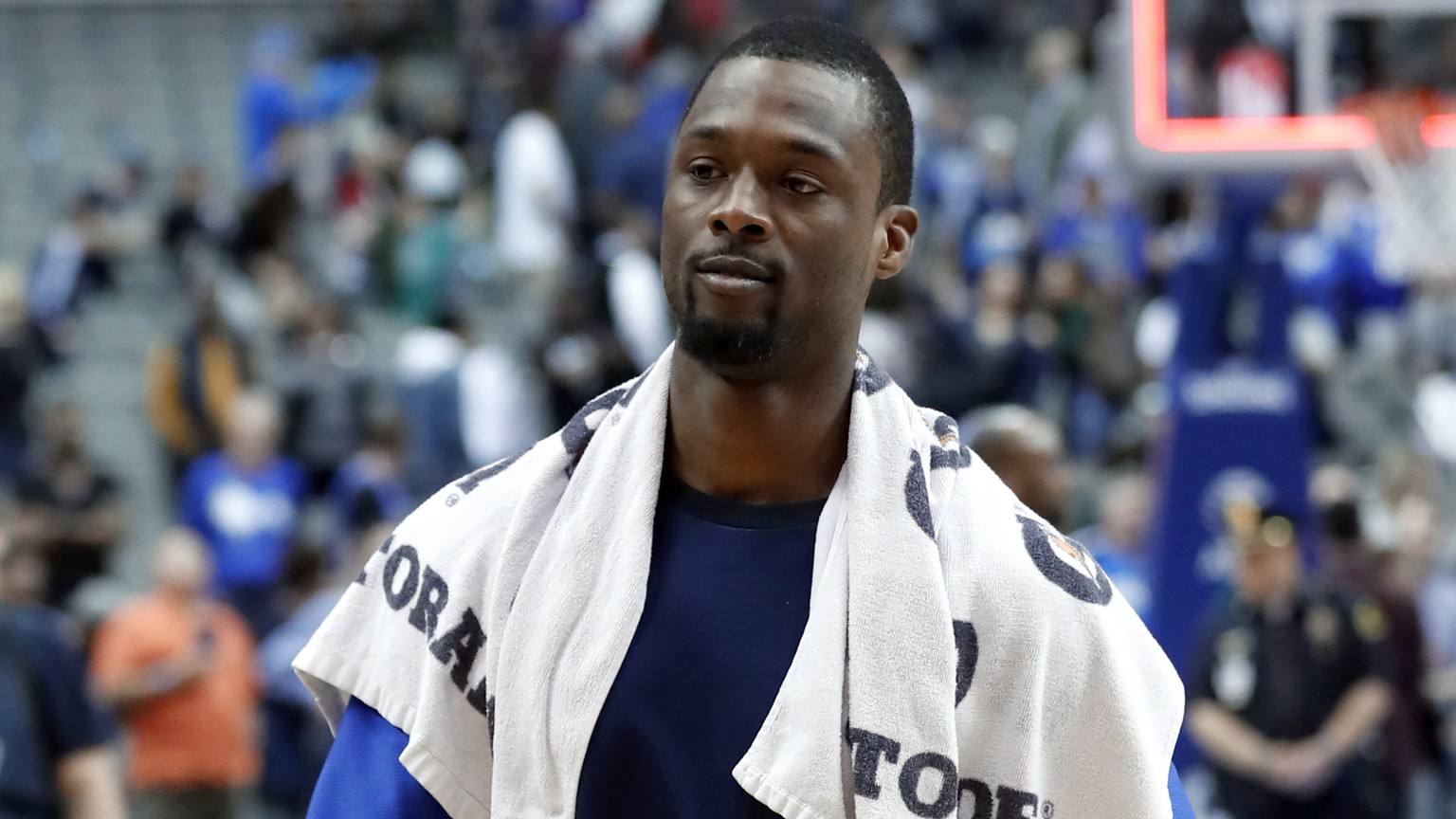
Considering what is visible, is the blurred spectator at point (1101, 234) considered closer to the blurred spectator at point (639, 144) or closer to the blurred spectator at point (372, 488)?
the blurred spectator at point (639, 144)

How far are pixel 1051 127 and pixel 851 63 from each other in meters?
12.2

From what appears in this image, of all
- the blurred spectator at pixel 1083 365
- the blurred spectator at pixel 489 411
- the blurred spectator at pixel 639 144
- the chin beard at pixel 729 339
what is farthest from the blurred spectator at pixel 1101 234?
the chin beard at pixel 729 339

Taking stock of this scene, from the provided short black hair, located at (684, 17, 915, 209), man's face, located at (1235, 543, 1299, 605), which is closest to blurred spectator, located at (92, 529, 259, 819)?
man's face, located at (1235, 543, 1299, 605)

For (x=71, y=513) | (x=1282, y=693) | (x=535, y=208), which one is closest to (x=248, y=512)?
(x=71, y=513)

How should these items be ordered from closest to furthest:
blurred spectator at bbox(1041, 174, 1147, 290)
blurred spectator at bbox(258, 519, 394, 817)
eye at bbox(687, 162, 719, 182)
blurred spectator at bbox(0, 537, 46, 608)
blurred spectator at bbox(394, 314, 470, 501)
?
eye at bbox(687, 162, 719, 182)
blurred spectator at bbox(0, 537, 46, 608)
blurred spectator at bbox(258, 519, 394, 817)
blurred spectator at bbox(394, 314, 470, 501)
blurred spectator at bbox(1041, 174, 1147, 290)

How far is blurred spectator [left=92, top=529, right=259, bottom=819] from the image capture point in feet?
25.2

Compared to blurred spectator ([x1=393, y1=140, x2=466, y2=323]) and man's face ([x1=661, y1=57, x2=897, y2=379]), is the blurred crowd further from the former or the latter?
man's face ([x1=661, y1=57, x2=897, y2=379])

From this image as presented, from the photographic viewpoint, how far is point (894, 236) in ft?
7.75

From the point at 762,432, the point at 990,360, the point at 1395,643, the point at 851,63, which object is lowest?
the point at 1395,643

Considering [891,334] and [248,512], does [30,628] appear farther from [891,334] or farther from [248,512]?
[891,334]

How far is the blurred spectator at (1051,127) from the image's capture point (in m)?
14.0

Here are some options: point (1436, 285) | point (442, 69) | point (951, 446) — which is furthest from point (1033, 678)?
point (442, 69)

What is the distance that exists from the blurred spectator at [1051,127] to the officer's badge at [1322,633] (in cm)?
734

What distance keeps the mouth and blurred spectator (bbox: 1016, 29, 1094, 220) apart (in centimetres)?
1178
